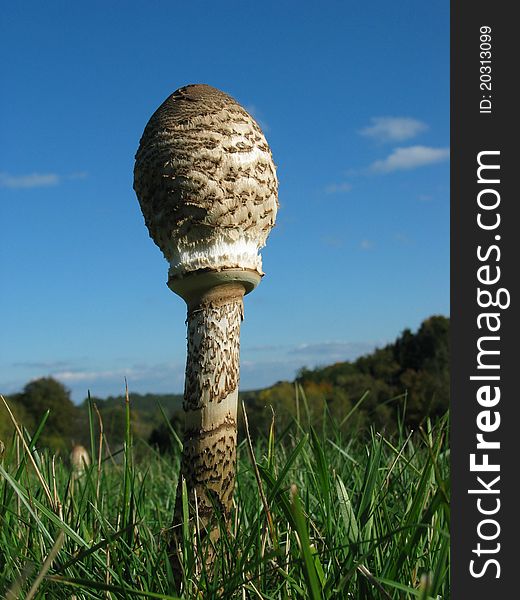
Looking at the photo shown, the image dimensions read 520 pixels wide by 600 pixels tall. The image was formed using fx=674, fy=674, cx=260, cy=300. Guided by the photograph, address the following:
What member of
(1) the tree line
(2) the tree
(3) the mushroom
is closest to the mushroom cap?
(3) the mushroom

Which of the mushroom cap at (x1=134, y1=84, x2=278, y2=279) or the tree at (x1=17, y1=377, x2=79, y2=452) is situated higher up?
the mushroom cap at (x1=134, y1=84, x2=278, y2=279)

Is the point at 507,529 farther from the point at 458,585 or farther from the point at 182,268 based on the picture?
the point at 182,268

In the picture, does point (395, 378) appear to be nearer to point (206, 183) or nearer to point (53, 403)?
point (53, 403)

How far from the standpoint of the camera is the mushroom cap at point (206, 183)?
2.62 meters

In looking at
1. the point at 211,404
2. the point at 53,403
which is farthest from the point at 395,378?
the point at 211,404

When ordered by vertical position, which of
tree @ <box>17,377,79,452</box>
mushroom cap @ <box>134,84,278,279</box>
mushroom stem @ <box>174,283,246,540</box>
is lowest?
tree @ <box>17,377,79,452</box>

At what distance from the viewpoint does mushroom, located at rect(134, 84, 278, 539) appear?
262 cm

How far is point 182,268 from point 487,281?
117cm

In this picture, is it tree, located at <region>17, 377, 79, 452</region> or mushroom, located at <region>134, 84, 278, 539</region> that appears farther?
tree, located at <region>17, 377, 79, 452</region>

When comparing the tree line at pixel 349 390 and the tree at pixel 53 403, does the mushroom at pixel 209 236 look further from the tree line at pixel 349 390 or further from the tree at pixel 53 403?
the tree at pixel 53 403

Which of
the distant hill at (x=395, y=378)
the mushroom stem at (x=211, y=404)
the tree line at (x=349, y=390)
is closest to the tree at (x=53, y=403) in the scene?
the tree line at (x=349, y=390)

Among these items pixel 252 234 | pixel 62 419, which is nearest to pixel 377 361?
pixel 62 419

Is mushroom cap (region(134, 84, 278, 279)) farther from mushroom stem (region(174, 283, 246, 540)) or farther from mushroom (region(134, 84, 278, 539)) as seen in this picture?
mushroom stem (region(174, 283, 246, 540))

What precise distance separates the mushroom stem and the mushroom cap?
7.0 inches
